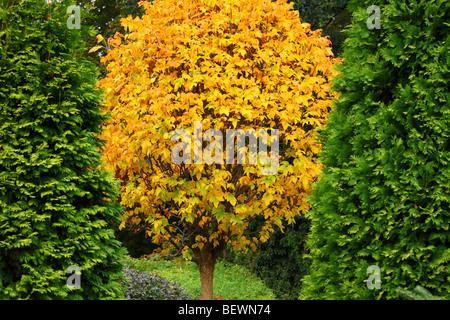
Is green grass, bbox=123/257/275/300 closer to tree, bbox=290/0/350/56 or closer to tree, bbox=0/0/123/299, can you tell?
tree, bbox=0/0/123/299

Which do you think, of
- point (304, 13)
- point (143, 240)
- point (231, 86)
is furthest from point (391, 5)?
point (143, 240)

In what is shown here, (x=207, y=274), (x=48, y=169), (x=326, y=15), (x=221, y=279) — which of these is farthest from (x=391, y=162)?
(x=221, y=279)

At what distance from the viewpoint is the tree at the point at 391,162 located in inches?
159

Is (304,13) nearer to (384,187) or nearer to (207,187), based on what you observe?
(207,187)

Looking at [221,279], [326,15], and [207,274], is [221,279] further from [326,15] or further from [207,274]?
[326,15]

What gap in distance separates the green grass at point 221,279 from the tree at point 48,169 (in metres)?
5.01

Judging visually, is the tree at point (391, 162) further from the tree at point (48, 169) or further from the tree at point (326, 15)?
the tree at point (326, 15)

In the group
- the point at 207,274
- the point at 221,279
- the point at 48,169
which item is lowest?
the point at 221,279

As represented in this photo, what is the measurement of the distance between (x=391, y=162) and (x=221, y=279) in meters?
8.89

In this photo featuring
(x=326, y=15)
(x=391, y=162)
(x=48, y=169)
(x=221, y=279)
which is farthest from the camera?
(x=221, y=279)

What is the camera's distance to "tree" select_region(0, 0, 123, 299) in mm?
4531

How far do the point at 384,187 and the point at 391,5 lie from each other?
172 cm

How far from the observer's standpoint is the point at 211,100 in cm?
632

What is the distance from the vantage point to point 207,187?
641cm
